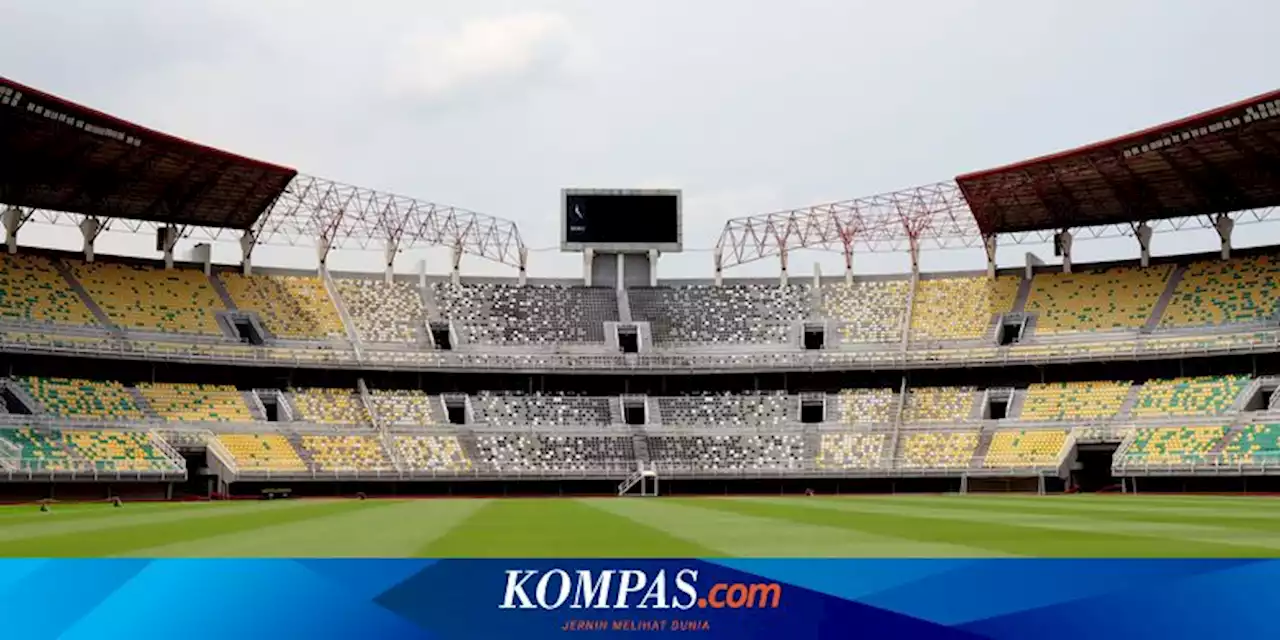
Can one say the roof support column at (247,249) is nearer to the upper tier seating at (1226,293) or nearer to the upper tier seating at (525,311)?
the upper tier seating at (525,311)

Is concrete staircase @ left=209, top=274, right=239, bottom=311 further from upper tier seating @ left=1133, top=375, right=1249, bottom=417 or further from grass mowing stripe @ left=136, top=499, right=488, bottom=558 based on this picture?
upper tier seating @ left=1133, top=375, right=1249, bottom=417

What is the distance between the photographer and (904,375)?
76375mm

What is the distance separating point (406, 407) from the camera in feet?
241

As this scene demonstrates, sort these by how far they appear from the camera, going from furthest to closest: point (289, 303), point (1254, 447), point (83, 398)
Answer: point (289, 303) → point (83, 398) → point (1254, 447)

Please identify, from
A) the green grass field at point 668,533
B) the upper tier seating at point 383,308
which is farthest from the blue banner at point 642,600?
the upper tier seating at point 383,308

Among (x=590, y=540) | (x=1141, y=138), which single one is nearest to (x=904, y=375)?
(x=1141, y=138)

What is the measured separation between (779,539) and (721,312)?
59.7 m

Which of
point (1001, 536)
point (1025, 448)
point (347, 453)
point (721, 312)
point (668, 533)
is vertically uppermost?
point (721, 312)

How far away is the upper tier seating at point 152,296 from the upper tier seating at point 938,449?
41.3 m

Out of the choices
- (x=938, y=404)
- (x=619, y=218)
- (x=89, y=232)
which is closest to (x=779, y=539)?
(x=938, y=404)

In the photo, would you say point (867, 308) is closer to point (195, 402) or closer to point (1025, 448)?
point (1025, 448)

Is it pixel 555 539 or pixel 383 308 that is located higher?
pixel 383 308

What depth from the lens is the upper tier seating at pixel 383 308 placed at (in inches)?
3061

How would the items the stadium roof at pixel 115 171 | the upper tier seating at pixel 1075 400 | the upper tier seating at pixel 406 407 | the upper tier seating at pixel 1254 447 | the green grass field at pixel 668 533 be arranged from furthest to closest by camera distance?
1. the upper tier seating at pixel 406 407
2. the upper tier seating at pixel 1075 400
3. the stadium roof at pixel 115 171
4. the upper tier seating at pixel 1254 447
5. the green grass field at pixel 668 533
